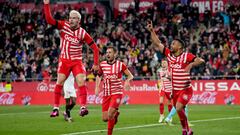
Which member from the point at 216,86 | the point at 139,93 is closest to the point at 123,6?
the point at 139,93

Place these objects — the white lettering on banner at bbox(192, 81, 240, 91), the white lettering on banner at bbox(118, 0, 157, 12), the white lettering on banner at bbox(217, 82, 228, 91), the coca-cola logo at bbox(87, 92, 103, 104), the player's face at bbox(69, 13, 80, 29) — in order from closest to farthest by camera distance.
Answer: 1. the player's face at bbox(69, 13, 80, 29)
2. the white lettering on banner at bbox(192, 81, 240, 91)
3. the white lettering on banner at bbox(217, 82, 228, 91)
4. the coca-cola logo at bbox(87, 92, 103, 104)
5. the white lettering on banner at bbox(118, 0, 157, 12)

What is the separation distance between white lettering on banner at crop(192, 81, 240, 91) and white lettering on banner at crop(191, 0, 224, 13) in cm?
1103

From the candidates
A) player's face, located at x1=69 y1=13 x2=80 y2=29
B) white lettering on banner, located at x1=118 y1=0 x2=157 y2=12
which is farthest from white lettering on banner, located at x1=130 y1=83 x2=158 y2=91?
player's face, located at x1=69 y1=13 x2=80 y2=29

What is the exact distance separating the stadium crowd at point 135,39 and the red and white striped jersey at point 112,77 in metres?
20.3

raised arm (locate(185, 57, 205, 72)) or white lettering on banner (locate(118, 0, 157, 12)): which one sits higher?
white lettering on banner (locate(118, 0, 157, 12))

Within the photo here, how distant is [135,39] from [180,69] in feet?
93.1

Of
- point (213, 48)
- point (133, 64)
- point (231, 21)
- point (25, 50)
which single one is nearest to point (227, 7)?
Result: point (231, 21)

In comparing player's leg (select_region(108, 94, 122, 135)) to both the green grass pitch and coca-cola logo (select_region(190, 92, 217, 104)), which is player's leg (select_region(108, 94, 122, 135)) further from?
coca-cola logo (select_region(190, 92, 217, 104))

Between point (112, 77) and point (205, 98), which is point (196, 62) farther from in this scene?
point (205, 98)

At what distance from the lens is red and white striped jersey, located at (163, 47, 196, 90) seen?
1702 centimetres

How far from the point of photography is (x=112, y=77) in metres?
17.8

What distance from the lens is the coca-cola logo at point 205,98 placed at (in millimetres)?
37850

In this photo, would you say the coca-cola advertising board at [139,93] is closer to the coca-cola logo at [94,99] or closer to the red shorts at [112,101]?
the coca-cola logo at [94,99]

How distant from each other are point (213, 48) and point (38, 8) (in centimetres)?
1808
